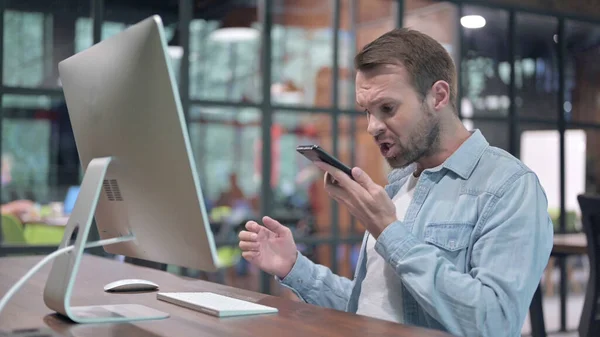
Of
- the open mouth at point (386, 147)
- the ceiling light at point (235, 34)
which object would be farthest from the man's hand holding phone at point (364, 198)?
the ceiling light at point (235, 34)

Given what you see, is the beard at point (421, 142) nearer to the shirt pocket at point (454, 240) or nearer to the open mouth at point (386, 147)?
the open mouth at point (386, 147)

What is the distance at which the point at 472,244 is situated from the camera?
5.18 ft

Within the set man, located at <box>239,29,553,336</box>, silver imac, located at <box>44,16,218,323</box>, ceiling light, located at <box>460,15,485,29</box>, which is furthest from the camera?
ceiling light, located at <box>460,15,485,29</box>

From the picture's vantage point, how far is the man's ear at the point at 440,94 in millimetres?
1716

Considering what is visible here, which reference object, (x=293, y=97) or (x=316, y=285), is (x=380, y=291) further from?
(x=293, y=97)

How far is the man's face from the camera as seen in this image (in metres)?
1.70

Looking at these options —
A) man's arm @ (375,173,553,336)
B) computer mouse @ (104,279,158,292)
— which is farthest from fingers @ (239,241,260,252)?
man's arm @ (375,173,553,336)

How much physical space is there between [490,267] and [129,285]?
2.66 feet

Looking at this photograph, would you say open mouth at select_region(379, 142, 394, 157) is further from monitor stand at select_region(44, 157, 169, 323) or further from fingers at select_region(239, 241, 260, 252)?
monitor stand at select_region(44, 157, 169, 323)

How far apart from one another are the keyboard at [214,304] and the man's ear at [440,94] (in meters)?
0.65

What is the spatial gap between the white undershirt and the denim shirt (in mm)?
32

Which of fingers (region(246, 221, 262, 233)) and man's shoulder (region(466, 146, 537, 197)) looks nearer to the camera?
man's shoulder (region(466, 146, 537, 197))

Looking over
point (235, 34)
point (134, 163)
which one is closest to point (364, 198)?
point (134, 163)

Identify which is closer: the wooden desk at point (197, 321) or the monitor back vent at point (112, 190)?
the wooden desk at point (197, 321)
